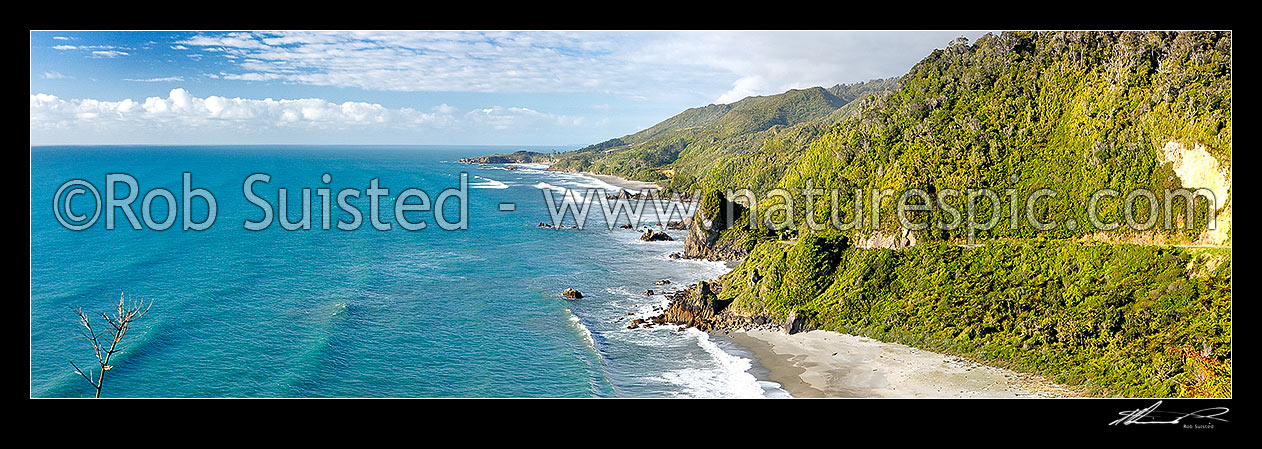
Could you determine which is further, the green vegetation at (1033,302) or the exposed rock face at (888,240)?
the exposed rock face at (888,240)

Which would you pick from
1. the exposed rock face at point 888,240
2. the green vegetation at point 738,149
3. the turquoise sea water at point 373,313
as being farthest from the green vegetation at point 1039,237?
the green vegetation at point 738,149

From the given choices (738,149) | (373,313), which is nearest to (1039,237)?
(373,313)

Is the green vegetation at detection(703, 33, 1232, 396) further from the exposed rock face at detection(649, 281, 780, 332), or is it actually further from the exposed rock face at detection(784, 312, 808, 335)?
the exposed rock face at detection(649, 281, 780, 332)

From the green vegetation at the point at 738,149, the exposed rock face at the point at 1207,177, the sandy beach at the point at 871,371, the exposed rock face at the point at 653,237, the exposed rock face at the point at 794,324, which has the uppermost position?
the green vegetation at the point at 738,149

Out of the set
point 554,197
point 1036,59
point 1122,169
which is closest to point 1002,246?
point 1122,169

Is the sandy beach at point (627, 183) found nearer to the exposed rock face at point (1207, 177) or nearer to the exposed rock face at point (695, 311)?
the exposed rock face at point (695, 311)

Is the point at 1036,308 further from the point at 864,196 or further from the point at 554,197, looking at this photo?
the point at 554,197
